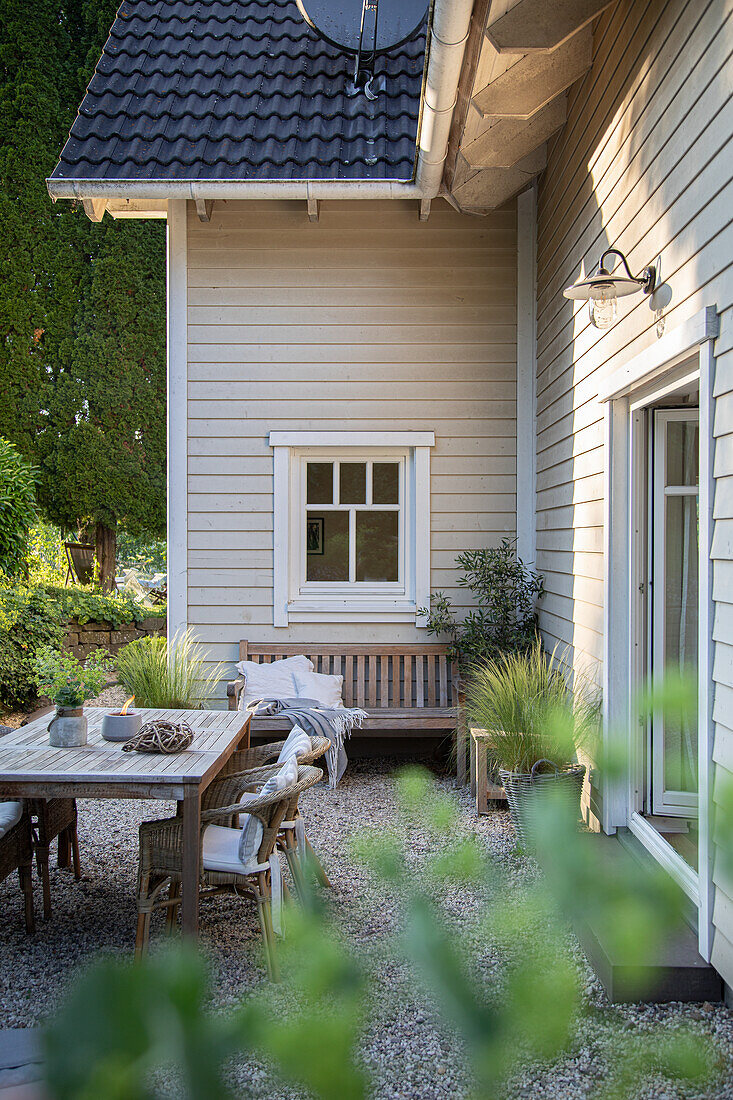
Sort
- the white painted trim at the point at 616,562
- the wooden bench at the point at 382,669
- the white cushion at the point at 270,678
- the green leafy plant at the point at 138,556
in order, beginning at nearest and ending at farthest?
1. the white painted trim at the point at 616,562
2. the white cushion at the point at 270,678
3. the wooden bench at the point at 382,669
4. the green leafy plant at the point at 138,556

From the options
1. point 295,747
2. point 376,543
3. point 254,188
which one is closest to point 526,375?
point 376,543

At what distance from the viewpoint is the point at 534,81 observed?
420cm

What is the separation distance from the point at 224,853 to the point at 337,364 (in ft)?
12.6

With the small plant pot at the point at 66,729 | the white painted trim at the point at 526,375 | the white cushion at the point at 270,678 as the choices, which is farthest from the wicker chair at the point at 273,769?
the white painted trim at the point at 526,375

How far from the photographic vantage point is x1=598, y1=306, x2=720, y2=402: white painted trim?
275cm

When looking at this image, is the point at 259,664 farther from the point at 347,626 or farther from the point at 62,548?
the point at 62,548

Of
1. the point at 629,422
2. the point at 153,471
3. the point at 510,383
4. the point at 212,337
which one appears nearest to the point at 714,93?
the point at 629,422

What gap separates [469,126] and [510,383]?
1.98 meters

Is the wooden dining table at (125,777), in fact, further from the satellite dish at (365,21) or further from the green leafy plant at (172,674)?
the satellite dish at (365,21)

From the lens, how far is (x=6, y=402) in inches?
452

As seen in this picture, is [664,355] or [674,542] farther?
[674,542]

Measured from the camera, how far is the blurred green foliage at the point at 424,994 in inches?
11.2

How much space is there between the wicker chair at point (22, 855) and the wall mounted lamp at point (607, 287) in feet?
9.66

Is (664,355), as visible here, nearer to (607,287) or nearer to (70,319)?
(607,287)
